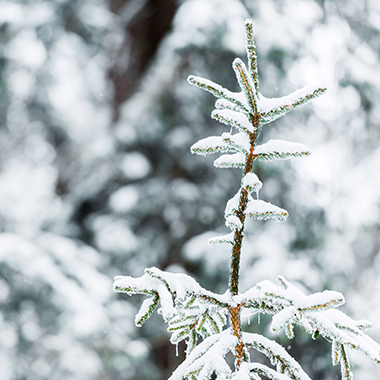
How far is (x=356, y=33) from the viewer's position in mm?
2879

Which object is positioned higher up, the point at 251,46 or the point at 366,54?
the point at 366,54

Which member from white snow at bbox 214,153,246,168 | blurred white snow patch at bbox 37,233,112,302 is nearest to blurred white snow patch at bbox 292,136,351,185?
blurred white snow patch at bbox 37,233,112,302

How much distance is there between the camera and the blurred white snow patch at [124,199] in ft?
8.73

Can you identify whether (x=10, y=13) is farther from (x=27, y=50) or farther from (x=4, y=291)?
(x=4, y=291)

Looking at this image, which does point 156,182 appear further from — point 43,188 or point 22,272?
point 43,188

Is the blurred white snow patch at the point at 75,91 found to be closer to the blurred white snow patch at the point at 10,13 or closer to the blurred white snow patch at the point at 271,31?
the blurred white snow patch at the point at 10,13

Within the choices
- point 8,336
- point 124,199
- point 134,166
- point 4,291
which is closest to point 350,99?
point 134,166

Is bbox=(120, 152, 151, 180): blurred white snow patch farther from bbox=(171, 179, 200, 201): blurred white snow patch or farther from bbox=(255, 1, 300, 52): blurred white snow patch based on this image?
bbox=(255, 1, 300, 52): blurred white snow patch

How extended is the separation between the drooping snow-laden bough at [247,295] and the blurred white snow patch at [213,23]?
224cm

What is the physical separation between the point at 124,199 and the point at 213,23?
1.32 meters

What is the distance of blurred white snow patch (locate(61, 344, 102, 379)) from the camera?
2.11m

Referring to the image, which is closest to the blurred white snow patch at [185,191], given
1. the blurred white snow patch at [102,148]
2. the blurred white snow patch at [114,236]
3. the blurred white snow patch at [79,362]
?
the blurred white snow patch at [114,236]

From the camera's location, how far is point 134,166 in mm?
2754

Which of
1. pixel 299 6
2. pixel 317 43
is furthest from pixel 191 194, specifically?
pixel 299 6
